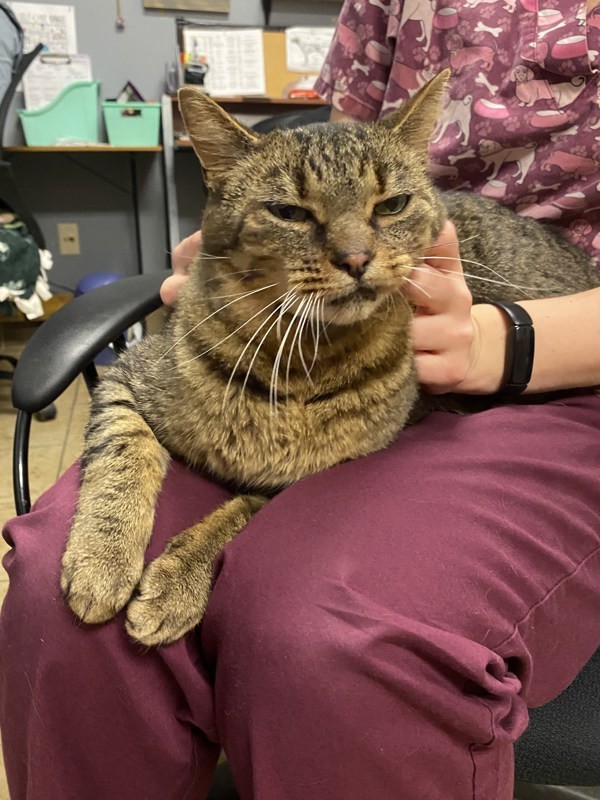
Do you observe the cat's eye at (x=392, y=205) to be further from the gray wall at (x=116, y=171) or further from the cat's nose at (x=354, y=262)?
the gray wall at (x=116, y=171)

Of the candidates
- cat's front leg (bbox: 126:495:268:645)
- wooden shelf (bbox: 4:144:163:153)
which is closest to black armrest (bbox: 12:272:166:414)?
cat's front leg (bbox: 126:495:268:645)

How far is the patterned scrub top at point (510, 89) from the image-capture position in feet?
2.84

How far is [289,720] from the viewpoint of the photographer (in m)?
0.50

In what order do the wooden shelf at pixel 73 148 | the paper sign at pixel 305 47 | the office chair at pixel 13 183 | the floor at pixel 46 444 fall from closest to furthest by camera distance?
the floor at pixel 46 444
the office chair at pixel 13 183
the wooden shelf at pixel 73 148
the paper sign at pixel 305 47

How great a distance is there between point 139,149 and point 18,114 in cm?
53

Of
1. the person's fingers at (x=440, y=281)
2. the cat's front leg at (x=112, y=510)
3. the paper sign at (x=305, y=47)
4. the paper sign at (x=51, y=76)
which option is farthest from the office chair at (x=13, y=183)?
the person's fingers at (x=440, y=281)

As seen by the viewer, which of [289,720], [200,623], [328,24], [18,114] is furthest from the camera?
[328,24]

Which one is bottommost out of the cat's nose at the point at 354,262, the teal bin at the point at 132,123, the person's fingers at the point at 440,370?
the person's fingers at the point at 440,370

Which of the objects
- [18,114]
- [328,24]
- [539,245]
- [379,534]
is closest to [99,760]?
[379,534]

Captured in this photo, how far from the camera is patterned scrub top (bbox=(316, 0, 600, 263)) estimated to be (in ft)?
2.84

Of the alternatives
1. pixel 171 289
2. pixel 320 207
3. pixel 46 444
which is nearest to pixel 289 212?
pixel 320 207

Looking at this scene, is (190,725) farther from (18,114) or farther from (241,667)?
Answer: (18,114)

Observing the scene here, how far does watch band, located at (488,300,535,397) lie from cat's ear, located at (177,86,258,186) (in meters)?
0.39

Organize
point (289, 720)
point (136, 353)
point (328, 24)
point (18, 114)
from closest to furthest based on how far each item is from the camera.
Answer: point (289, 720) → point (136, 353) → point (18, 114) → point (328, 24)
